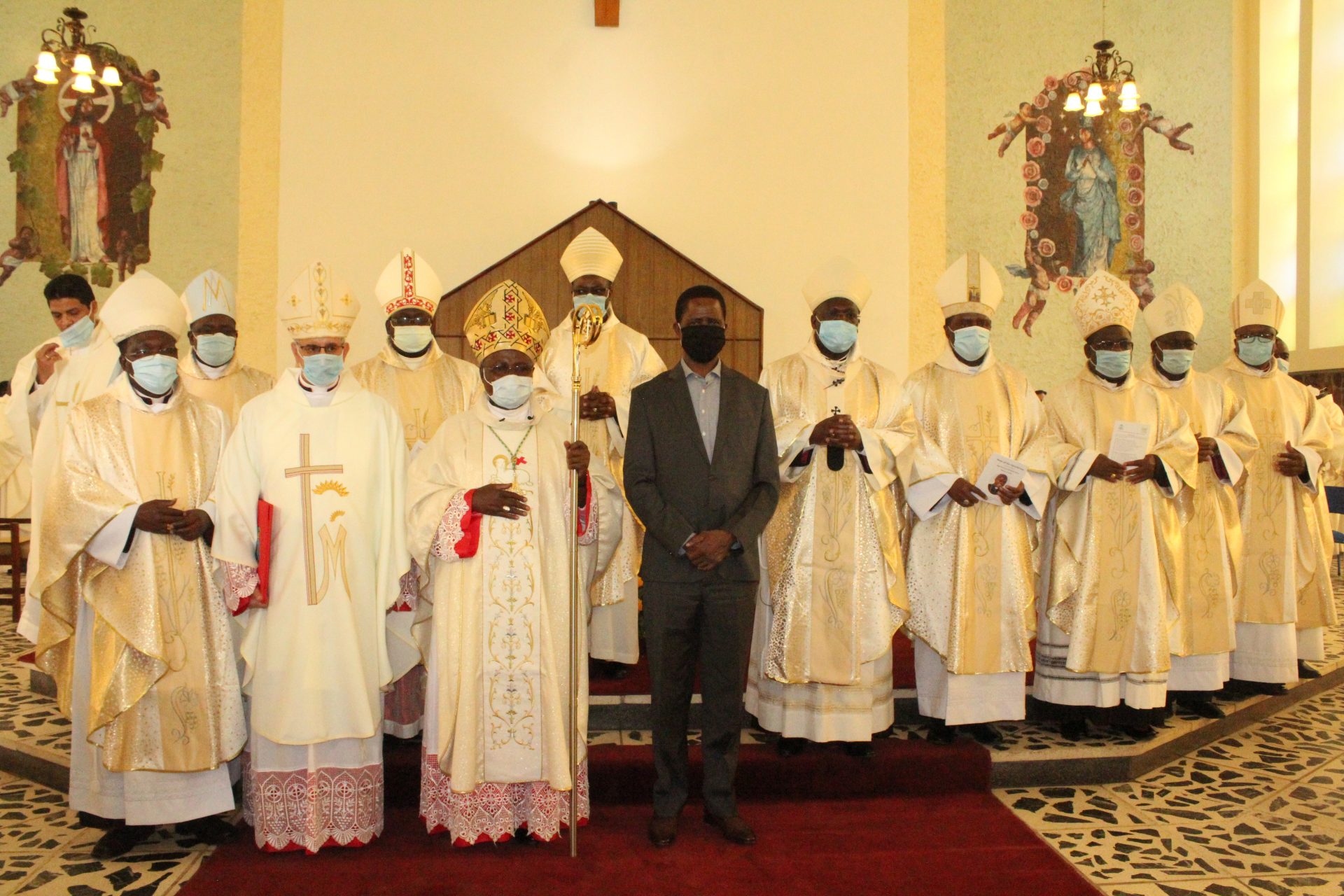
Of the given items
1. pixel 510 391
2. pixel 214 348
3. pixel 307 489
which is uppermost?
pixel 214 348

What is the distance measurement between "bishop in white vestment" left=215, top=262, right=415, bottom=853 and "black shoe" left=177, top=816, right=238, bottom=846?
0.08m

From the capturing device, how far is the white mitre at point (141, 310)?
3.61 meters

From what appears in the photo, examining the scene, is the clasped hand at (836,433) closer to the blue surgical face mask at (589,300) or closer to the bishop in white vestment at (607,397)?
the bishop in white vestment at (607,397)

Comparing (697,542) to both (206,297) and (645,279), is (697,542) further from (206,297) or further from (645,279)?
(645,279)

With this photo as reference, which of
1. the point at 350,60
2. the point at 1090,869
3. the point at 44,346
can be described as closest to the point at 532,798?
the point at 1090,869

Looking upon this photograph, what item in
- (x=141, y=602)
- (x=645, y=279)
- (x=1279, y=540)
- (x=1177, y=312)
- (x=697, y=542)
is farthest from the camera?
(x=645, y=279)

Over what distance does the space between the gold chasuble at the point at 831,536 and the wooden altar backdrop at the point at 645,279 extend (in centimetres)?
292

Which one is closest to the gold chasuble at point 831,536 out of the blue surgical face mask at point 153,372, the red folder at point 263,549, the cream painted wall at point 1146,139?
the red folder at point 263,549

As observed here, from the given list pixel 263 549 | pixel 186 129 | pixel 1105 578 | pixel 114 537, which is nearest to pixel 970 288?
pixel 1105 578

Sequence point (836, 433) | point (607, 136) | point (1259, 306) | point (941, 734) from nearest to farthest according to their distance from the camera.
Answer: point (836, 433)
point (941, 734)
point (1259, 306)
point (607, 136)

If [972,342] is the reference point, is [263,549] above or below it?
below

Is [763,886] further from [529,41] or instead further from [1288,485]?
[529,41]

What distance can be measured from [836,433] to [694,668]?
119cm

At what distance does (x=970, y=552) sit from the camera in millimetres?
4578
